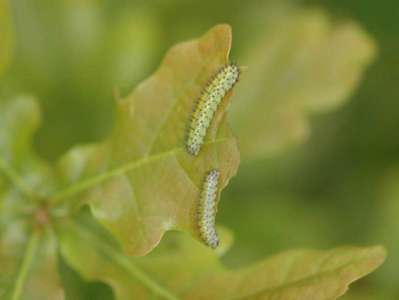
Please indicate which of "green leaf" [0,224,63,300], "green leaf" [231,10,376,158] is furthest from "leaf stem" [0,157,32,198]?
"green leaf" [231,10,376,158]

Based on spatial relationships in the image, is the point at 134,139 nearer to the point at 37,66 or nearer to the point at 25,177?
the point at 25,177

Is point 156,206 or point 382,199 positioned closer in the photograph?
point 156,206

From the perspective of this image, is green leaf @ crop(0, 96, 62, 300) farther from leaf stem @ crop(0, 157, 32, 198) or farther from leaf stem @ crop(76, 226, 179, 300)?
leaf stem @ crop(76, 226, 179, 300)

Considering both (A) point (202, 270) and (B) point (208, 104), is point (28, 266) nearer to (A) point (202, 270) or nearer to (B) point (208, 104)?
(A) point (202, 270)

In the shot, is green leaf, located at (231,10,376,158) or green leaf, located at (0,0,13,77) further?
green leaf, located at (231,10,376,158)

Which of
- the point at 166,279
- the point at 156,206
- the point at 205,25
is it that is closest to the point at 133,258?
the point at 166,279

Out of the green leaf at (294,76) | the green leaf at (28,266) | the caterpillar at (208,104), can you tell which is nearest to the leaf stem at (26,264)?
the green leaf at (28,266)

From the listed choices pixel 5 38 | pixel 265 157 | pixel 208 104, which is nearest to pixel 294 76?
pixel 265 157
